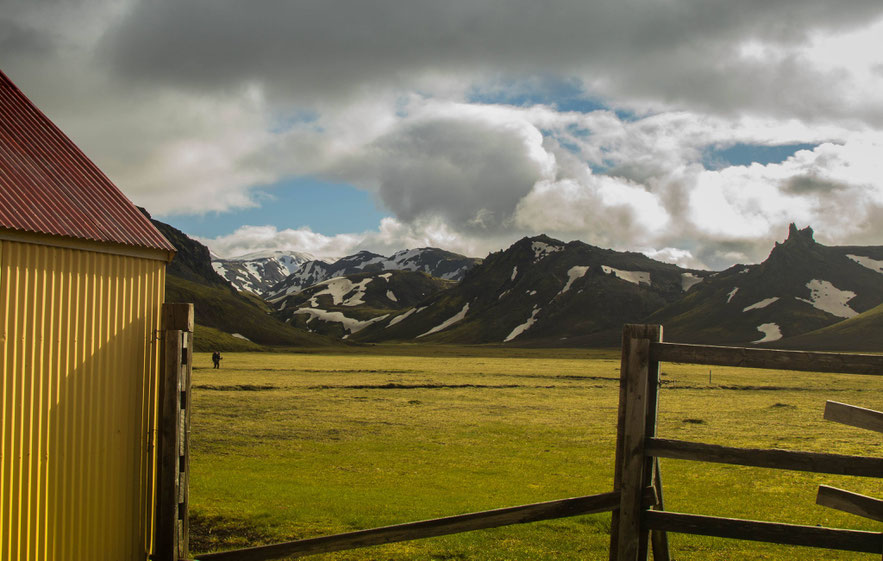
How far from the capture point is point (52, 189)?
10961 mm

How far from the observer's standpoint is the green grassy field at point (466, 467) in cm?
1484

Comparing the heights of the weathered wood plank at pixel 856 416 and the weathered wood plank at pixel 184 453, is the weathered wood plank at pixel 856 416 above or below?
above

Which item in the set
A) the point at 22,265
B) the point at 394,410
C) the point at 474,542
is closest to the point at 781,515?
the point at 474,542

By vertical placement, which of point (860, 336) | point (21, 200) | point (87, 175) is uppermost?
point (87, 175)

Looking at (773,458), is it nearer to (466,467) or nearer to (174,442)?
(174,442)

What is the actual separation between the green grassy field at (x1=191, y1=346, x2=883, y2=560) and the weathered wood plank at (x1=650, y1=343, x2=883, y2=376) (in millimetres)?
6940

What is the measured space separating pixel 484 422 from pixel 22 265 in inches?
1157

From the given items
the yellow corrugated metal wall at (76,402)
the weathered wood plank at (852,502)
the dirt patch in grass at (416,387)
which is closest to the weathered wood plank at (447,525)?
the weathered wood plank at (852,502)

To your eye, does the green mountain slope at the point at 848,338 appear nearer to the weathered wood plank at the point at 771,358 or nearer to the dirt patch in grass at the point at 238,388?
the dirt patch in grass at the point at 238,388

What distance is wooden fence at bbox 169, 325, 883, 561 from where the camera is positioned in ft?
26.6

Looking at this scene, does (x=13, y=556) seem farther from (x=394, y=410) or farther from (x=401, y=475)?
(x=394, y=410)

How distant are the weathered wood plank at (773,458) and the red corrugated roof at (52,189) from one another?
8.55 meters

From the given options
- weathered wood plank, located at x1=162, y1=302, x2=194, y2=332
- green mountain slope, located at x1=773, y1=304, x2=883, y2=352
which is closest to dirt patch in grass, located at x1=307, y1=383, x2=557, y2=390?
weathered wood plank, located at x1=162, y1=302, x2=194, y2=332

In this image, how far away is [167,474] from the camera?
1010cm
